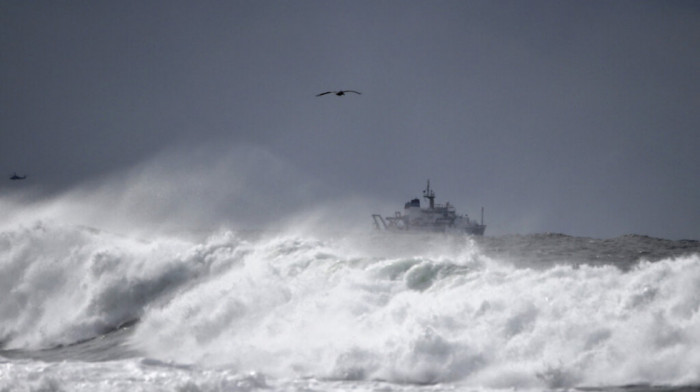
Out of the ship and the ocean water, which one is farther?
the ship

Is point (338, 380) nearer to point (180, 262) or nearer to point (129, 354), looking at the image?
point (129, 354)

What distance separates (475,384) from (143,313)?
13.6 meters

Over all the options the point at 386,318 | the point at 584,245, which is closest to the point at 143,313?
the point at 386,318

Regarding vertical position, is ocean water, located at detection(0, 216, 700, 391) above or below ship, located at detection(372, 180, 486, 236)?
below

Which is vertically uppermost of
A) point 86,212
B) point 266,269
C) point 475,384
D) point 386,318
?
point 86,212

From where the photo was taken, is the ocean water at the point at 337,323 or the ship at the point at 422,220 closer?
the ocean water at the point at 337,323

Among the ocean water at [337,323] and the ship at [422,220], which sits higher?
the ship at [422,220]

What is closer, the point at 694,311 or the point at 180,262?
the point at 694,311

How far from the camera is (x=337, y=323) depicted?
2038 centimetres

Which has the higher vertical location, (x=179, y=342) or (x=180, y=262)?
(x=180, y=262)

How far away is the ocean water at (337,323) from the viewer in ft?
53.8

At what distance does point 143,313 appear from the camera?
1026 inches

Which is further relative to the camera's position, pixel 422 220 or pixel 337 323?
pixel 422 220

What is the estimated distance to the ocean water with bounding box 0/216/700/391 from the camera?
1639 cm
